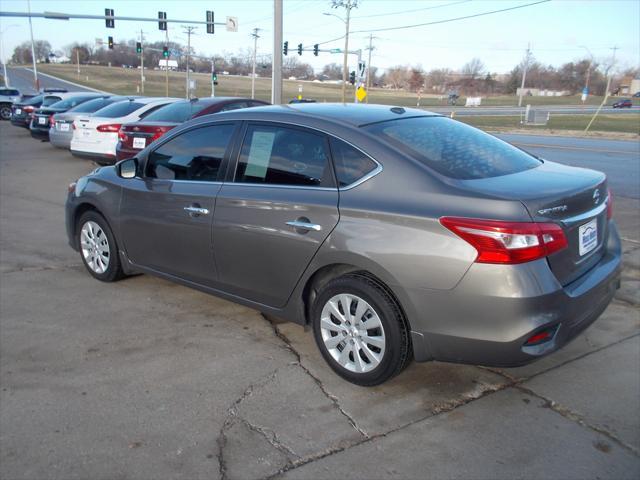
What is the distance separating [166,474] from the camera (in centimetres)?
269

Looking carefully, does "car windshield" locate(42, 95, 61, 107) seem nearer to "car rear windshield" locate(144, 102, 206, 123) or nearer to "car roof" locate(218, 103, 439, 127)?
"car rear windshield" locate(144, 102, 206, 123)

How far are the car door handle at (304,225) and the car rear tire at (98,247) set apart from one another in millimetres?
2220

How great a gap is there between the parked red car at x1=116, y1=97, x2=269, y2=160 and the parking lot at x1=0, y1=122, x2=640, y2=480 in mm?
5391

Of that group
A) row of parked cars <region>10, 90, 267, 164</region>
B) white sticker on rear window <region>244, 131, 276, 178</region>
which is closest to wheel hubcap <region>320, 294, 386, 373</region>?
white sticker on rear window <region>244, 131, 276, 178</region>

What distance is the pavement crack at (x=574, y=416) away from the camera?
9.56 feet

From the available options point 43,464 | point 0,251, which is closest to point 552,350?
point 43,464

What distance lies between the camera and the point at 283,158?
385 centimetres

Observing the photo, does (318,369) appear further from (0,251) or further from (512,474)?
(0,251)

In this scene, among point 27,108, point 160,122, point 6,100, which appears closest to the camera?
point 160,122

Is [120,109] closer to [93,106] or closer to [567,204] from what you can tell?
[93,106]

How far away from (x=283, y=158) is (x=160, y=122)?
22.5 ft

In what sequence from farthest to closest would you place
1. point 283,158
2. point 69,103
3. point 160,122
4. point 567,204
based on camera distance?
1. point 69,103
2. point 160,122
3. point 283,158
4. point 567,204

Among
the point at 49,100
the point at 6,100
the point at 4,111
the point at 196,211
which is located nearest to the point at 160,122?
the point at 196,211

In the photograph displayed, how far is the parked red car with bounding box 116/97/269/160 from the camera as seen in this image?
981 cm
